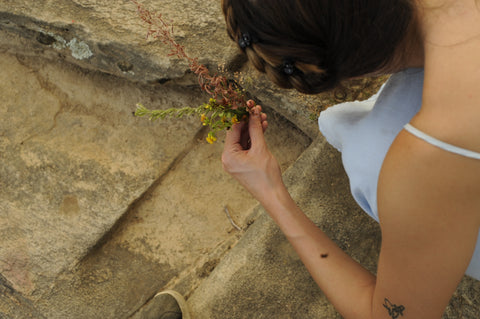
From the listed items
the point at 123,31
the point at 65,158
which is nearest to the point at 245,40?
the point at 123,31

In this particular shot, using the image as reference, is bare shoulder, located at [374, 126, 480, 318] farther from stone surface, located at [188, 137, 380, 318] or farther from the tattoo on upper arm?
stone surface, located at [188, 137, 380, 318]

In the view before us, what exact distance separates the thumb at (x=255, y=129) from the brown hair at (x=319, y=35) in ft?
1.12

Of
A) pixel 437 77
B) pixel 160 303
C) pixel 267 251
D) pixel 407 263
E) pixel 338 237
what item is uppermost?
pixel 437 77

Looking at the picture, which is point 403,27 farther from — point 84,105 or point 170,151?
point 84,105

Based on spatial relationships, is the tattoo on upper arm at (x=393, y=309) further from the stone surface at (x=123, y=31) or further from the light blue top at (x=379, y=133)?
the stone surface at (x=123, y=31)

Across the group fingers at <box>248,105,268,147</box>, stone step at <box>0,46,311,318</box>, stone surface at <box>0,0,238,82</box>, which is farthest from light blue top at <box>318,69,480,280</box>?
stone surface at <box>0,0,238,82</box>

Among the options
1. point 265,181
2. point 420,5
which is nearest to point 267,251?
point 265,181

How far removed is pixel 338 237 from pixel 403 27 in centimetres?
98

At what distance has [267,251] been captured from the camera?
5.44 ft

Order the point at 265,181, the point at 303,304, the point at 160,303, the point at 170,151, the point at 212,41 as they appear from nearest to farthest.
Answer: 1. the point at 265,181
2. the point at 303,304
3. the point at 160,303
4. the point at 212,41
5. the point at 170,151

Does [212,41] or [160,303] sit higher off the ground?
[212,41]

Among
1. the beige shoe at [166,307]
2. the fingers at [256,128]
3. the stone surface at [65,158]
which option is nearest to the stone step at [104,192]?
the stone surface at [65,158]

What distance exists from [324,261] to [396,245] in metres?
0.37

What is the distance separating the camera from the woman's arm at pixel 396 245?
823 mm
